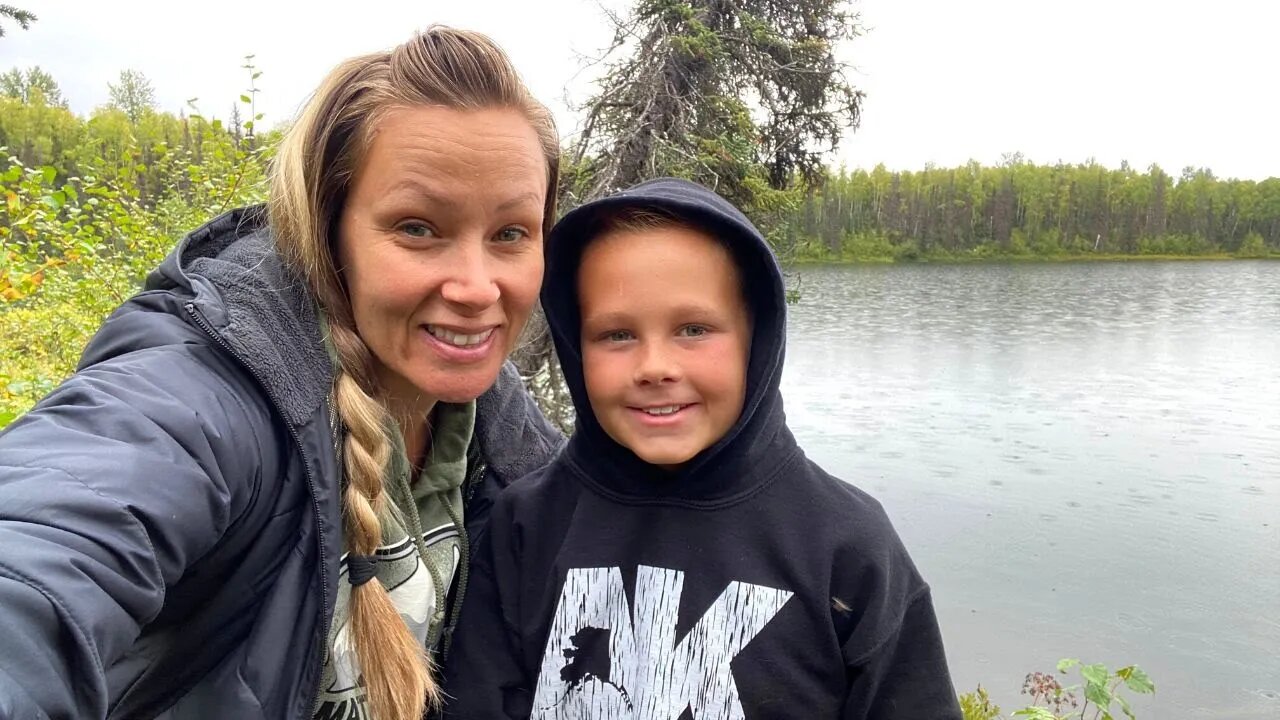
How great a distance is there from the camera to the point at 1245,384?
59.3 feet

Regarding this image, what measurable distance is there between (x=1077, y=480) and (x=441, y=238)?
41.2 ft

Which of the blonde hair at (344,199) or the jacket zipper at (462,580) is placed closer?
the blonde hair at (344,199)

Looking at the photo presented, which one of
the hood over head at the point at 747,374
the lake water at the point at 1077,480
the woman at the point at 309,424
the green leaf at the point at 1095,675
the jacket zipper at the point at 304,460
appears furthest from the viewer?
the lake water at the point at 1077,480

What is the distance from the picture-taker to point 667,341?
65.6 inches

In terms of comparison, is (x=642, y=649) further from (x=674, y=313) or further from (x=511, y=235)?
(x=511, y=235)

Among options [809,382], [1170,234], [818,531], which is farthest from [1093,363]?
[1170,234]

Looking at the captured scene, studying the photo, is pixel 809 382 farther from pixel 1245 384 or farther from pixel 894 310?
pixel 894 310

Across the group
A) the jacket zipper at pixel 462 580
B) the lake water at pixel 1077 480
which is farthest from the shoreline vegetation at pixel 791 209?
the lake water at pixel 1077 480

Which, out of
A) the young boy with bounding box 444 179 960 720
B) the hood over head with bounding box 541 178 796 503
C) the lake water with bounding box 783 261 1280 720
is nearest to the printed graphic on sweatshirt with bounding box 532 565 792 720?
the young boy with bounding box 444 179 960 720

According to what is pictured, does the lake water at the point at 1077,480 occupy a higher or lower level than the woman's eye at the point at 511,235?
lower

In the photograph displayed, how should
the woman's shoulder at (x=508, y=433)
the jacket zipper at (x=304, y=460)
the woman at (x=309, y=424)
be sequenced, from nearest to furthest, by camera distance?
the woman at (x=309, y=424) → the jacket zipper at (x=304, y=460) → the woman's shoulder at (x=508, y=433)

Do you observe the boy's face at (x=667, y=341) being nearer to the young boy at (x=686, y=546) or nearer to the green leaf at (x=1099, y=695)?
A: the young boy at (x=686, y=546)

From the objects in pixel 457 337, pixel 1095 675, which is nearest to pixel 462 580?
pixel 457 337

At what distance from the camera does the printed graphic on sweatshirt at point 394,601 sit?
154cm
